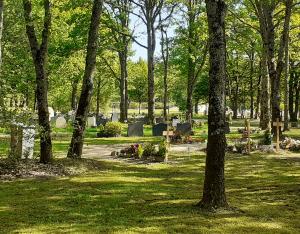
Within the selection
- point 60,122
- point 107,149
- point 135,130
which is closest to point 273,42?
point 135,130

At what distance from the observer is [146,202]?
9.71 meters

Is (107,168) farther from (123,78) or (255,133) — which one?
(123,78)

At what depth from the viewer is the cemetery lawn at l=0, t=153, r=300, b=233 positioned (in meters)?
7.68

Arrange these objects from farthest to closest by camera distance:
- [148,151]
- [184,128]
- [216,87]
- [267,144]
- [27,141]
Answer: [184,128], [267,144], [148,151], [27,141], [216,87]

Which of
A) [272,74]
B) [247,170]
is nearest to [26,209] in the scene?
[247,170]

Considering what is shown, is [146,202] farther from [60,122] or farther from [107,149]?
[60,122]

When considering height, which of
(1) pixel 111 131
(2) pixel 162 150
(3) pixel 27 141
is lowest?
(2) pixel 162 150

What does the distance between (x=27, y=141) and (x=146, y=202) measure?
245 inches

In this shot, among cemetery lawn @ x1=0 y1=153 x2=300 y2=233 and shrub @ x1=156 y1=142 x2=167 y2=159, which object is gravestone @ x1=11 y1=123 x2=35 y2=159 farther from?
shrub @ x1=156 y1=142 x2=167 y2=159

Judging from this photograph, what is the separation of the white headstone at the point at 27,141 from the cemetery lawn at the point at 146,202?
6.23 ft

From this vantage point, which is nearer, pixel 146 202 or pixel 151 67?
pixel 146 202

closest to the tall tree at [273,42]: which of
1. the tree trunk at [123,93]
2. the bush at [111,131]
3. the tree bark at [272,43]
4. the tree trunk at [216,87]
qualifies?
the tree bark at [272,43]

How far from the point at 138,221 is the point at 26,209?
2.37m

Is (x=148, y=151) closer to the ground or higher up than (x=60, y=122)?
closer to the ground
